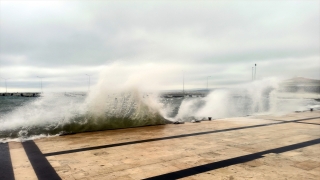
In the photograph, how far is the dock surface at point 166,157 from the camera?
5.02m

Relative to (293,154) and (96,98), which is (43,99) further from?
(293,154)

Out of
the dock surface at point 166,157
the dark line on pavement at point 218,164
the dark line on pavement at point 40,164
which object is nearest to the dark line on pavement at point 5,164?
the dock surface at point 166,157

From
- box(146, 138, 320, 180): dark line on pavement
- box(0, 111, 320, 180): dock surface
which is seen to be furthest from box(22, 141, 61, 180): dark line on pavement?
box(146, 138, 320, 180): dark line on pavement

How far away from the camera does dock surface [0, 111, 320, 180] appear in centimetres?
502

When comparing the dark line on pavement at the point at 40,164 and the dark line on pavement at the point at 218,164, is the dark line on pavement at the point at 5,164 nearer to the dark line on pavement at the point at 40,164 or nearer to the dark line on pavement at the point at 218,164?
the dark line on pavement at the point at 40,164

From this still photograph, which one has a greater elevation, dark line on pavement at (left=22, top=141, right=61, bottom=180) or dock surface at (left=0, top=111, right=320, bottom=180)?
dark line on pavement at (left=22, top=141, right=61, bottom=180)

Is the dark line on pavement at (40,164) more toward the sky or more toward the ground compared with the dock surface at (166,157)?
more toward the sky

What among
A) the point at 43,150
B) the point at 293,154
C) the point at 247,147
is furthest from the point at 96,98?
the point at 293,154

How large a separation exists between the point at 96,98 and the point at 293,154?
39.0ft

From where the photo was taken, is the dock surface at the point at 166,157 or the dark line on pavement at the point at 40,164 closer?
the dark line on pavement at the point at 40,164

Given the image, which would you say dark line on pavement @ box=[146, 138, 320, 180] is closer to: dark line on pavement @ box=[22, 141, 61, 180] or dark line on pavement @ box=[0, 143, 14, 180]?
dark line on pavement @ box=[22, 141, 61, 180]

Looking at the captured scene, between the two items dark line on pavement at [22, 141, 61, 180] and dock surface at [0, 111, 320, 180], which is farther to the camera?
dock surface at [0, 111, 320, 180]

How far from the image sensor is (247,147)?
7461 millimetres

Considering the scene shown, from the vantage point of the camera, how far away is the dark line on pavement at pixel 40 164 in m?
4.89
